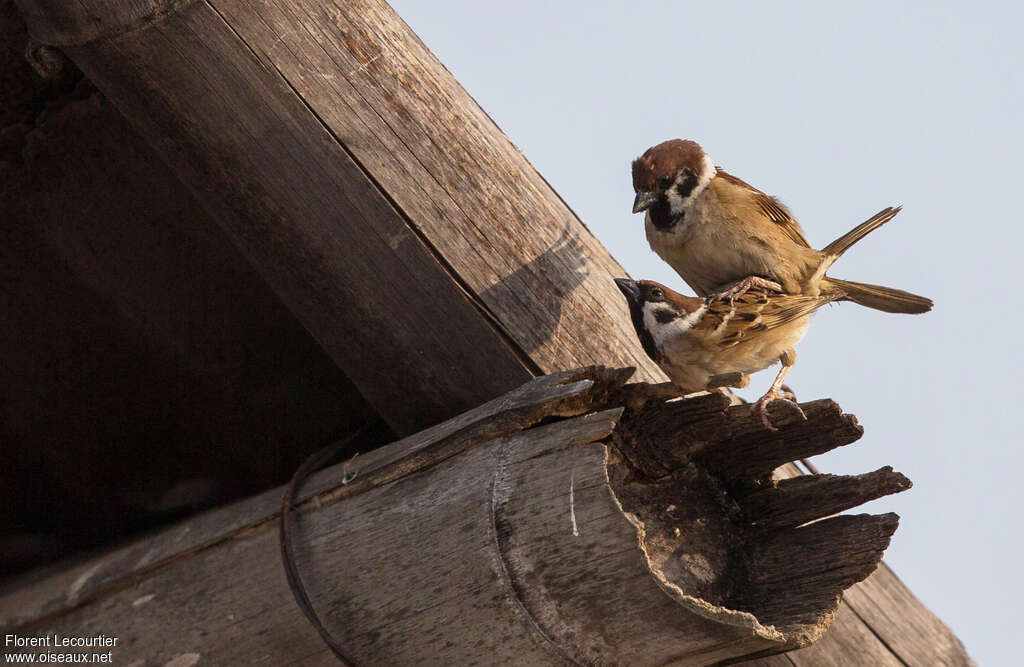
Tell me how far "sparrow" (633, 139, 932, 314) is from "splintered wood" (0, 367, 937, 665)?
2.96 feet

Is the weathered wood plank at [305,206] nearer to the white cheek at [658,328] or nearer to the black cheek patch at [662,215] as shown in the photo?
the white cheek at [658,328]

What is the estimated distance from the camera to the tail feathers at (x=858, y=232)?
2.53 meters

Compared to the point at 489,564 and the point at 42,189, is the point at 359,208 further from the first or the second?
the point at 42,189

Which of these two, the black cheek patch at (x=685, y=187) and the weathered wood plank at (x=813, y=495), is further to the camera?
the black cheek patch at (x=685, y=187)

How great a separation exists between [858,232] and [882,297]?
170mm

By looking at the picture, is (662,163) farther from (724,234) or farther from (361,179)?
(361,179)

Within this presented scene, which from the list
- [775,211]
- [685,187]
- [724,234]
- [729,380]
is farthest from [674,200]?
[729,380]

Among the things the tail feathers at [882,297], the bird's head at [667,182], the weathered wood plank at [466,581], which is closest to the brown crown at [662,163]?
the bird's head at [667,182]

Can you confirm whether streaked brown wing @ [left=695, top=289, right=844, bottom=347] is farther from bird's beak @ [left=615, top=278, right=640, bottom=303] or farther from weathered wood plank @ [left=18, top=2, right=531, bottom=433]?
weathered wood plank @ [left=18, top=2, right=531, bottom=433]

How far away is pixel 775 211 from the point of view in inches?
101

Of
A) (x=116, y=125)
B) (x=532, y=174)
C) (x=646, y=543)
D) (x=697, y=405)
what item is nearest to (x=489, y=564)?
(x=646, y=543)

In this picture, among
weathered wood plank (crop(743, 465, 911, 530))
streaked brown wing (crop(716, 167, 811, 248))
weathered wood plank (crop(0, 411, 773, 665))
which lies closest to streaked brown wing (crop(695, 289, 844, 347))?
streaked brown wing (crop(716, 167, 811, 248))

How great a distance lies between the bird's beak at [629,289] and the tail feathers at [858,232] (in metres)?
0.83

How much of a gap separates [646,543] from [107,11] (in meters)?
1.23
